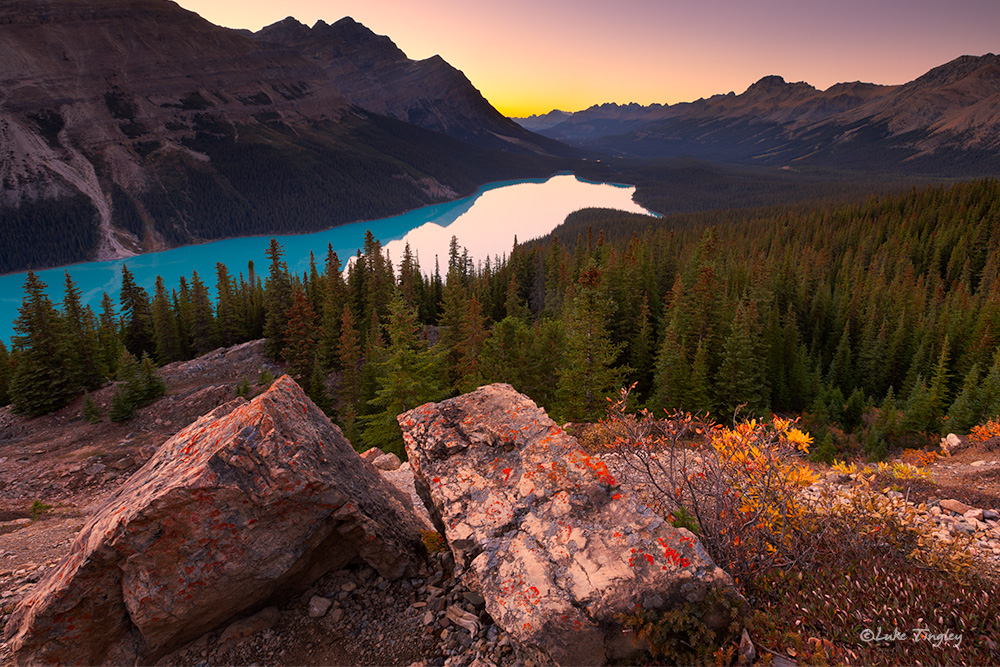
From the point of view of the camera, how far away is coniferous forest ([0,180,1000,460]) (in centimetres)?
3212

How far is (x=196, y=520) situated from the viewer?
22.3ft

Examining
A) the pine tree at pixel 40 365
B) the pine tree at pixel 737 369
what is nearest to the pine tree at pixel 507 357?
the pine tree at pixel 737 369

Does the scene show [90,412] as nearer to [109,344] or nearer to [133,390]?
[133,390]

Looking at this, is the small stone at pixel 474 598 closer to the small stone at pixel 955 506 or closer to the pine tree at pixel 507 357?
the small stone at pixel 955 506

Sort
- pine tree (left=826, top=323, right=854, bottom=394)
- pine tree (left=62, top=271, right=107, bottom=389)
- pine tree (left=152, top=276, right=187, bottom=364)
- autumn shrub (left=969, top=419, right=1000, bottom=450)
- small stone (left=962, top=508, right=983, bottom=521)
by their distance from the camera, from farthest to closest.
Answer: pine tree (left=152, top=276, right=187, bottom=364), pine tree (left=826, top=323, right=854, bottom=394), pine tree (left=62, top=271, right=107, bottom=389), autumn shrub (left=969, top=419, right=1000, bottom=450), small stone (left=962, top=508, right=983, bottom=521)

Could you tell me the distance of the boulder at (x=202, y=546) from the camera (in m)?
6.60

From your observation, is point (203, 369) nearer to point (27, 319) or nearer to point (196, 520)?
point (27, 319)

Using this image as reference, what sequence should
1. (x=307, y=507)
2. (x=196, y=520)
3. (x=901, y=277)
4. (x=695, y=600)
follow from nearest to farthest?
1. (x=695, y=600)
2. (x=196, y=520)
3. (x=307, y=507)
4. (x=901, y=277)

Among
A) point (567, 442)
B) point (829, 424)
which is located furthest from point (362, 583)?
point (829, 424)

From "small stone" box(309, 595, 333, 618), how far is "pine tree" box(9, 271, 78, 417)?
175 feet

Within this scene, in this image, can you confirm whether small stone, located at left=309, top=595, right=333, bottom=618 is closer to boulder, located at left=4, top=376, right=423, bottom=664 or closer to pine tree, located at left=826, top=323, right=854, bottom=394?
boulder, located at left=4, top=376, right=423, bottom=664

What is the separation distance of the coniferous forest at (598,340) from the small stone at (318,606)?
797 inches

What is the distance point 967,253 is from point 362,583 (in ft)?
474

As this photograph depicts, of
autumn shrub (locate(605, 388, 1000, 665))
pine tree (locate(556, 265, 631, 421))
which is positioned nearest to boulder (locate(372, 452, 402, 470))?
autumn shrub (locate(605, 388, 1000, 665))
